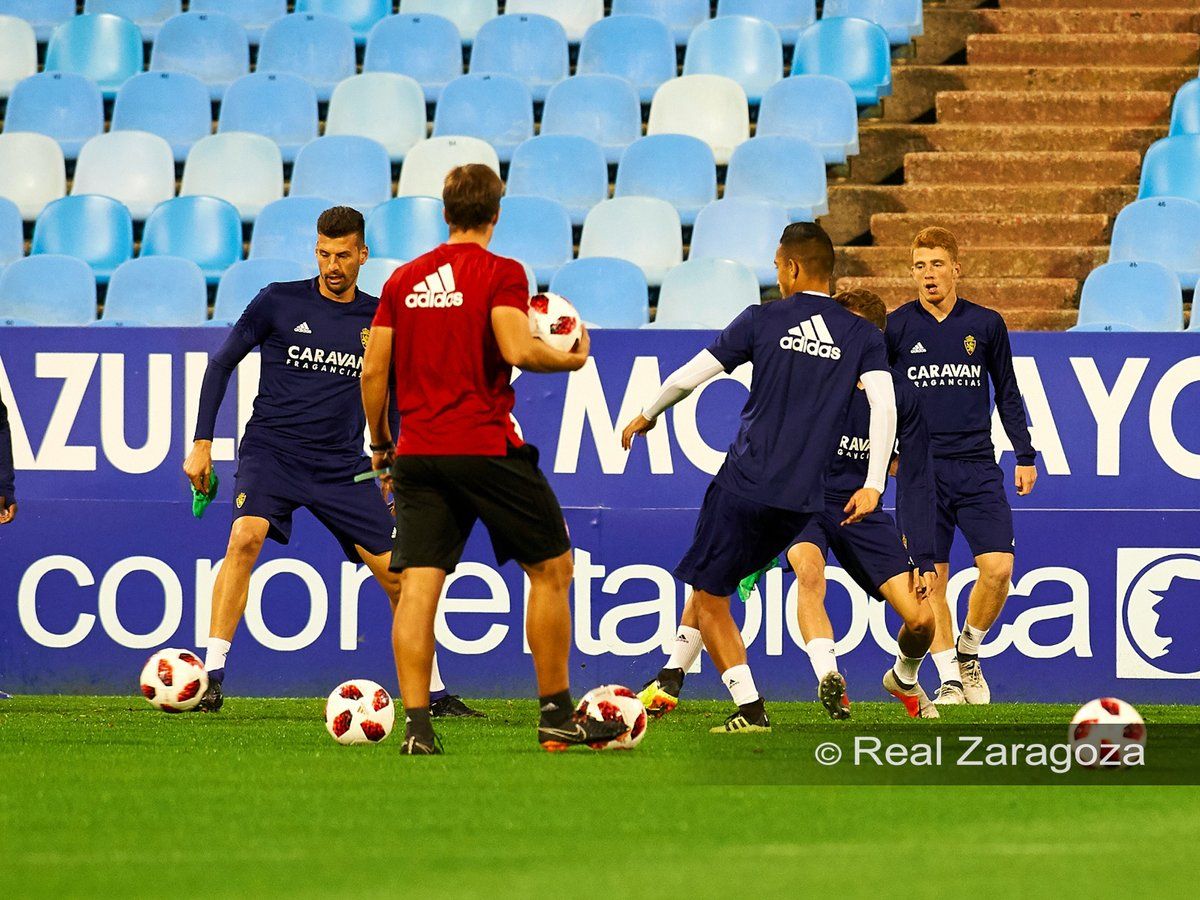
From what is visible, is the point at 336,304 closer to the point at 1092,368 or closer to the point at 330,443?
the point at 330,443

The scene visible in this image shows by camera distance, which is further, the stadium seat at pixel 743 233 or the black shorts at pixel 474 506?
the stadium seat at pixel 743 233

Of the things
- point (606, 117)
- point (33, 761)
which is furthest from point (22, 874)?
point (606, 117)

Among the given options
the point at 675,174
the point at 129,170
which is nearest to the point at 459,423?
the point at 675,174

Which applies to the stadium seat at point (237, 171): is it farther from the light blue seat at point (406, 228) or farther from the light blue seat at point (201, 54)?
the light blue seat at point (201, 54)

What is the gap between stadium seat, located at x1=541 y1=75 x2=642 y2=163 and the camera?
1228 cm

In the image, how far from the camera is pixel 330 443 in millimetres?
7812

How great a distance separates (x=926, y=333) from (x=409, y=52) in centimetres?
588

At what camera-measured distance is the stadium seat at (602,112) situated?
12.3 meters

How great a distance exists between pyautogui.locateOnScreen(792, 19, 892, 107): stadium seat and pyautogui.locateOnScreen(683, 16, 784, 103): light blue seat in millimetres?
163

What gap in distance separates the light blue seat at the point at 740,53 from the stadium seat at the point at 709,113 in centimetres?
41

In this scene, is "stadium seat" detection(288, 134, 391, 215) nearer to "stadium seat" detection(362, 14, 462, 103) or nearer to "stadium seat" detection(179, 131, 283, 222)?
"stadium seat" detection(179, 131, 283, 222)

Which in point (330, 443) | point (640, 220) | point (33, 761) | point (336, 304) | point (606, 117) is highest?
point (606, 117)

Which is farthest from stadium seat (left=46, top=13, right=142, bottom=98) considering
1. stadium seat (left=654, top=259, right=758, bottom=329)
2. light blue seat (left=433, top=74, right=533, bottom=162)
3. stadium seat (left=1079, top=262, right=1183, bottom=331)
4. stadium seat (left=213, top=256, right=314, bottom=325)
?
stadium seat (left=1079, top=262, right=1183, bottom=331)

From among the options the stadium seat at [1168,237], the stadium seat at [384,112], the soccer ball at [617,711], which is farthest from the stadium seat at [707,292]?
the soccer ball at [617,711]
